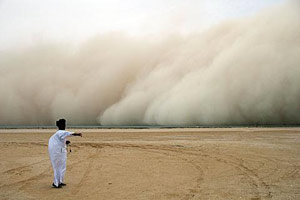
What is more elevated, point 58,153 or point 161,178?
point 58,153

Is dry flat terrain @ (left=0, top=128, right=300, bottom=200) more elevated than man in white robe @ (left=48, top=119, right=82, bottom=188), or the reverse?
man in white robe @ (left=48, top=119, right=82, bottom=188)

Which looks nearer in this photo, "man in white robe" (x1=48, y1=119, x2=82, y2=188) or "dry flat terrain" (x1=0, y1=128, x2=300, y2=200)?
"dry flat terrain" (x1=0, y1=128, x2=300, y2=200)

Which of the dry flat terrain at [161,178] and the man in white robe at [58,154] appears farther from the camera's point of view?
the man in white robe at [58,154]

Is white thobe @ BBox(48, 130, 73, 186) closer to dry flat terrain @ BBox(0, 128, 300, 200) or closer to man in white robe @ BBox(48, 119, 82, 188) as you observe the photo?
man in white robe @ BBox(48, 119, 82, 188)

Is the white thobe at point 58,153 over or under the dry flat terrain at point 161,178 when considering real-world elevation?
over

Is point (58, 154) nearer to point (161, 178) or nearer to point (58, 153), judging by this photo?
point (58, 153)

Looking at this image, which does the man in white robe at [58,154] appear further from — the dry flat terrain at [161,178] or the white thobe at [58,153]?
the dry flat terrain at [161,178]

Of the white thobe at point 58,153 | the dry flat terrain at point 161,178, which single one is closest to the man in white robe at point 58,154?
the white thobe at point 58,153

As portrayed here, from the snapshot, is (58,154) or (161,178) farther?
(161,178)

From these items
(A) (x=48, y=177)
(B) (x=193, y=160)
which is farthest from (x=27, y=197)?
(B) (x=193, y=160)

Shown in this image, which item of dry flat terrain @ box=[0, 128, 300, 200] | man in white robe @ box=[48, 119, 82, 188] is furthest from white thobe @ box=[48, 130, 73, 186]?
dry flat terrain @ box=[0, 128, 300, 200]

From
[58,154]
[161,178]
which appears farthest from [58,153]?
[161,178]

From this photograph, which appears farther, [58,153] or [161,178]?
[161,178]

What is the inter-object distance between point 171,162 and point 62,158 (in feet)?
15.3
